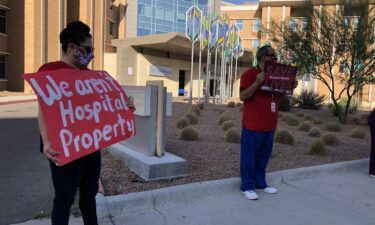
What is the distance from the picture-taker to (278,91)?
15.5 feet

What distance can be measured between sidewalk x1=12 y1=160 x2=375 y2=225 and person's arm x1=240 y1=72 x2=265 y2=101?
1265 mm

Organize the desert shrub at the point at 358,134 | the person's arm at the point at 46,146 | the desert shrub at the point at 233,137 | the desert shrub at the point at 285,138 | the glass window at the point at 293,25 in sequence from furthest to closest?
the glass window at the point at 293,25 → the desert shrub at the point at 358,134 → the desert shrub at the point at 285,138 → the desert shrub at the point at 233,137 → the person's arm at the point at 46,146

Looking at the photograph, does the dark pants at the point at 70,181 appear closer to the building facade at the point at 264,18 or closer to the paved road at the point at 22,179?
the paved road at the point at 22,179

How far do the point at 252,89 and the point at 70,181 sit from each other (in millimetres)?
2564

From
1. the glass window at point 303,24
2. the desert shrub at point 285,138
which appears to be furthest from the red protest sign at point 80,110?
the glass window at point 303,24

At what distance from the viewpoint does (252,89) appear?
4.45 meters

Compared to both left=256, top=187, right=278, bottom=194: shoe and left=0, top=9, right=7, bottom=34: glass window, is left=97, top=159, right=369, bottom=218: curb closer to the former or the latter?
left=256, top=187, right=278, bottom=194: shoe

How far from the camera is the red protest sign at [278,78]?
15.1 feet

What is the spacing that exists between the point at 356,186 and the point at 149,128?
11.0 feet

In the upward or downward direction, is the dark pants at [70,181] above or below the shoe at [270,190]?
above

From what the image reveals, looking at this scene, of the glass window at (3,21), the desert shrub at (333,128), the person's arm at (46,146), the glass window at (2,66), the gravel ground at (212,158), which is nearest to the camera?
the person's arm at (46,146)

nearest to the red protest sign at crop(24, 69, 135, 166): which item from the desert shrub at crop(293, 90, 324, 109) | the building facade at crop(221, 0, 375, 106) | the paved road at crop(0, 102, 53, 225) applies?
the paved road at crop(0, 102, 53, 225)

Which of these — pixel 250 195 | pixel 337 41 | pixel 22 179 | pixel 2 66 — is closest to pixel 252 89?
pixel 250 195

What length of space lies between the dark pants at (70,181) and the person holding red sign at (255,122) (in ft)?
7.45
